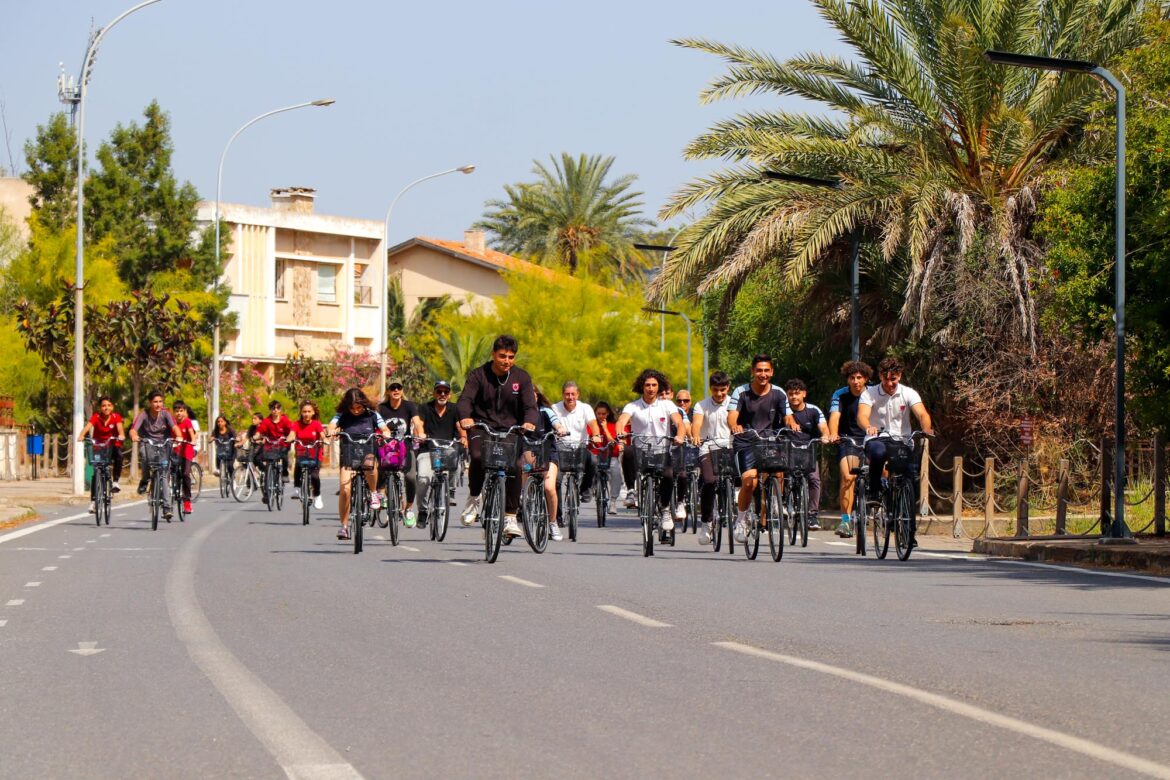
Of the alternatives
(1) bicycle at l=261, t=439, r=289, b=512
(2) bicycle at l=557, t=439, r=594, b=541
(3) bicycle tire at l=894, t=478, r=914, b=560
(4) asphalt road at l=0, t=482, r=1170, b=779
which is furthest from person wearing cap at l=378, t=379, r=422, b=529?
(3) bicycle tire at l=894, t=478, r=914, b=560

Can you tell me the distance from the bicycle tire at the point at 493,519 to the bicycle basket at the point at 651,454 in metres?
1.93

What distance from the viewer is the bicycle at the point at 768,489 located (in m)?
17.4

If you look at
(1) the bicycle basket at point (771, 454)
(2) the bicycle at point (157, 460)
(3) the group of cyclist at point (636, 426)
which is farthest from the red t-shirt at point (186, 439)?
(1) the bicycle basket at point (771, 454)

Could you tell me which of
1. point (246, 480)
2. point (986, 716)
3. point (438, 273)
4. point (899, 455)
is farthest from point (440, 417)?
point (438, 273)

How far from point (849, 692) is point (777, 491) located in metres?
9.16

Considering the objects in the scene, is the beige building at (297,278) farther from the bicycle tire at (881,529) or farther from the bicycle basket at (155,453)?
the bicycle tire at (881,529)

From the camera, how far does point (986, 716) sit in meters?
7.64

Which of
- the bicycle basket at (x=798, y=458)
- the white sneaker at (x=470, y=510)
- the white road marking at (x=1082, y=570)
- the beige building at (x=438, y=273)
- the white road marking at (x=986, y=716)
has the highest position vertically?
the beige building at (x=438, y=273)

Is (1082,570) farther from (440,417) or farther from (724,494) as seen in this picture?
(440,417)

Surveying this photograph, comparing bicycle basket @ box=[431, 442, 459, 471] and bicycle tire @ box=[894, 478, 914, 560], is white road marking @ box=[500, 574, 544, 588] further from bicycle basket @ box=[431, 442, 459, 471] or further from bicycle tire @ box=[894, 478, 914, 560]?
bicycle basket @ box=[431, 442, 459, 471]

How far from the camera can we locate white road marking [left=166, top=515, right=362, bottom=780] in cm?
677

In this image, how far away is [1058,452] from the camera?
1045 inches

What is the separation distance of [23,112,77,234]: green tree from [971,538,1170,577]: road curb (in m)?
39.1

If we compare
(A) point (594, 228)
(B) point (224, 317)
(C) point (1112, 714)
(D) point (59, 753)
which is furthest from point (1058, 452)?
(A) point (594, 228)
